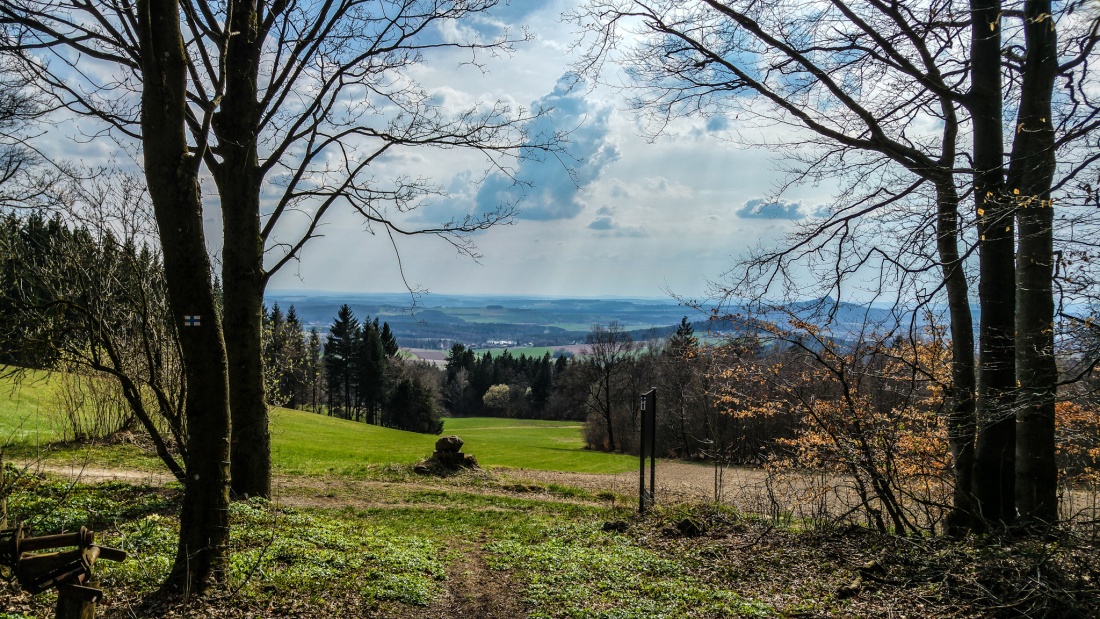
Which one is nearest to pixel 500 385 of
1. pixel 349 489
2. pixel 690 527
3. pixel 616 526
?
pixel 349 489

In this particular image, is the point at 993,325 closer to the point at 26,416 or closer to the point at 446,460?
the point at 446,460

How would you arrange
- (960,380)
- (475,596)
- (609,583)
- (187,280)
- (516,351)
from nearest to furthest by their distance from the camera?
(187,280) < (475,596) < (609,583) < (960,380) < (516,351)

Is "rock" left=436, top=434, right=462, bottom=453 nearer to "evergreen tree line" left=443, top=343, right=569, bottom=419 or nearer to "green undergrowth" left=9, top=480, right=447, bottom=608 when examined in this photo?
"green undergrowth" left=9, top=480, right=447, bottom=608

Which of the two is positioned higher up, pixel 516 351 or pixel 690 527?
pixel 690 527

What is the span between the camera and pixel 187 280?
464cm

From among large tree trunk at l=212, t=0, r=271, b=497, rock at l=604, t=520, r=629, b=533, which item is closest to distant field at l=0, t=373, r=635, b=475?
large tree trunk at l=212, t=0, r=271, b=497

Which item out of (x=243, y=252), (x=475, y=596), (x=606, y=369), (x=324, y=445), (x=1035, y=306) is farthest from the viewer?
(x=606, y=369)

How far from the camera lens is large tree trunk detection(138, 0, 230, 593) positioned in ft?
15.0

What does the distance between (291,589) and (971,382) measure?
7.97 metres

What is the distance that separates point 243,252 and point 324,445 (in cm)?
2109

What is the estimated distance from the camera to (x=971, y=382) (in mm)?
7789

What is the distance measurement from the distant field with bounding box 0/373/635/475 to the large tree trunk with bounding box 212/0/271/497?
243 cm

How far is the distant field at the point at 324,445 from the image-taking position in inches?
640

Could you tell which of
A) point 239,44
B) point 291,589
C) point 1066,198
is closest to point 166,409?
point 291,589
